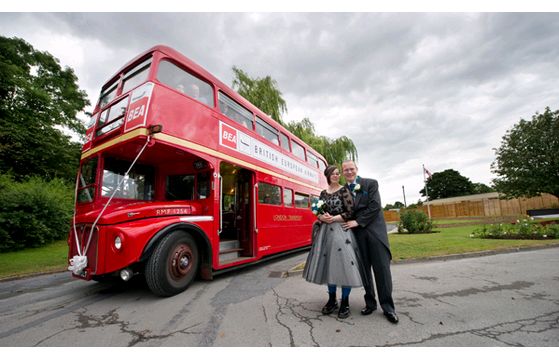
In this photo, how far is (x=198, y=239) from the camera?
4559 millimetres

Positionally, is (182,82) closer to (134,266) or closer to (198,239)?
(198,239)

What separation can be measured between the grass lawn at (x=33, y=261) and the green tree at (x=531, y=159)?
29.9 m

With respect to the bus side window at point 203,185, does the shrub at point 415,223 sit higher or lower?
lower

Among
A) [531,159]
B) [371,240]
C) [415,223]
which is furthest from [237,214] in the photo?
[531,159]

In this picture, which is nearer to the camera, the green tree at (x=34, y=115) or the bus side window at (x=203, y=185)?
the bus side window at (x=203, y=185)

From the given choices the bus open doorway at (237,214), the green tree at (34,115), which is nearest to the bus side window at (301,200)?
the bus open doorway at (237,214)

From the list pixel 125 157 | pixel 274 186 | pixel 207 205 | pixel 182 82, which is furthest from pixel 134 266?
pixel 274 186

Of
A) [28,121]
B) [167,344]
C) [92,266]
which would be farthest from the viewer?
[28,121]

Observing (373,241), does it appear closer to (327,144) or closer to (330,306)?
(330,306)

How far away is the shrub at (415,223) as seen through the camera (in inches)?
546

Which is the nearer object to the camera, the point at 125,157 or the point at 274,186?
the point at 125,157

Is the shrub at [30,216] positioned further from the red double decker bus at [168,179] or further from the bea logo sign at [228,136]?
the bea logo sign at [228,136]

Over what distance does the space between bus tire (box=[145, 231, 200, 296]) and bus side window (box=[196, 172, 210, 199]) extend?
1065 millimetres

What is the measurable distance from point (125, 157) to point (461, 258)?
809 cm
